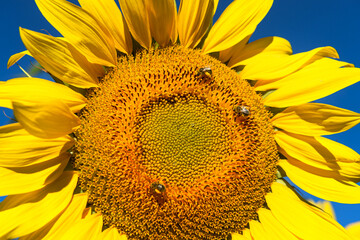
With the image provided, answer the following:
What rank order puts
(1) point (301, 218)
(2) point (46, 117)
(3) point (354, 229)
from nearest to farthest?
(2) point (46, 117) → (1) point (301, 218) → (3) point (354, 229)

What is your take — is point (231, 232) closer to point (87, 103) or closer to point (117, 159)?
point (117, 159)

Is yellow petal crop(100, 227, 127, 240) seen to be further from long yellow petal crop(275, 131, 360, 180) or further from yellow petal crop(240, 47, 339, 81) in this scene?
yellow petal crop(240, 47, 339, 81)

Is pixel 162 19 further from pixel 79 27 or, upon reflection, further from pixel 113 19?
pixel 79 27

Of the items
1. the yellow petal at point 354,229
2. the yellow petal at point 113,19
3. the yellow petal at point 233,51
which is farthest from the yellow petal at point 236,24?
the yellow petal at point 354,229

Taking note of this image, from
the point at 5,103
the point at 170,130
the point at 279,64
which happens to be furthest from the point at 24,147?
the point at 279,64

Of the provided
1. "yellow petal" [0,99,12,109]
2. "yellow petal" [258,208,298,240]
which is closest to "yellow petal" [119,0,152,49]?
"yellow petal" [0,99,12,109]

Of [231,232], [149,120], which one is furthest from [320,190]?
[149,120]

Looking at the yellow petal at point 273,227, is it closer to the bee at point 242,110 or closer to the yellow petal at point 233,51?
the bee at point 242,110
